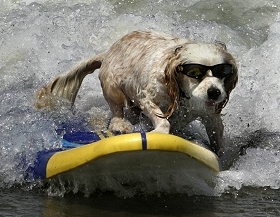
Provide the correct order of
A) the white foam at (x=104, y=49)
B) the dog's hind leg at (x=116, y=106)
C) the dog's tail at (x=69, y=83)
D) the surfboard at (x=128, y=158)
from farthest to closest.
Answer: the dog's tail at (x=69, y=83)
the dog's hind leg at (x=116, y=106)
the white foam at (x=104, y=49)
the surfboard at (x=128, y=158)

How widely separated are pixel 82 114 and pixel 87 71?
1.50 feet

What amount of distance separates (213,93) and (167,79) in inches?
13.4

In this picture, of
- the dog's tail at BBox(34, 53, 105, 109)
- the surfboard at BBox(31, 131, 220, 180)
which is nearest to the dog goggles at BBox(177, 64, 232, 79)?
the surfboard at BBox(31, 131, 220, 180)

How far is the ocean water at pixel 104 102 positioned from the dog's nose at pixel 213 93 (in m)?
0.60

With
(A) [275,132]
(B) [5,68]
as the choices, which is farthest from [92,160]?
(B) [5,68]

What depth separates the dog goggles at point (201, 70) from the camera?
4990 mm

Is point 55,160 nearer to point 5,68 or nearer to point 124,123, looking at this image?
point 124,123

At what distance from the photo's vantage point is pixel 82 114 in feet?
21.3

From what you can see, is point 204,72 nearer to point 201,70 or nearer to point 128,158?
point 201,70

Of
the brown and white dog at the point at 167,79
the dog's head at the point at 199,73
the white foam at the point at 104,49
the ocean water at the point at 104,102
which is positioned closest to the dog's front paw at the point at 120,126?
the brown and white dog at the point at 167,79

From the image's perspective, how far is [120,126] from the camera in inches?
230

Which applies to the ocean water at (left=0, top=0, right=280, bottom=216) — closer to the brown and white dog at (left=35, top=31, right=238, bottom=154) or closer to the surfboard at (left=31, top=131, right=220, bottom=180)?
the surfboard at (left=31, top=131, right=220, bottom=180)

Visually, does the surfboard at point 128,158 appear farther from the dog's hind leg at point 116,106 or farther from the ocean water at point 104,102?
the dog's hind leg at point 116,106

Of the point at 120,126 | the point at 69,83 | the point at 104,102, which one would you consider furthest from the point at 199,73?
the point at 104,102
